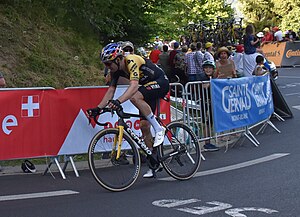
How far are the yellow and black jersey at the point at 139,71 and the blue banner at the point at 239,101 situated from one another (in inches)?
106

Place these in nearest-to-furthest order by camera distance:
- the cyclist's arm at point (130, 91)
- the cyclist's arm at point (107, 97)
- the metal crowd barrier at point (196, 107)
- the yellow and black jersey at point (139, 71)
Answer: the cyclist's arm at point (130, 91), the yellow and black jersey at point (139, 71), the cyclist's arm at point (107, 97), the metal crowd barrier at point (196, 107)

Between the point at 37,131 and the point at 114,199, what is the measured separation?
1965mm

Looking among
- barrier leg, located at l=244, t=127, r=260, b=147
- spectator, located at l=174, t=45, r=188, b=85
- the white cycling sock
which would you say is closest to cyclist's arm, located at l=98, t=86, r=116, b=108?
the white cycling sock

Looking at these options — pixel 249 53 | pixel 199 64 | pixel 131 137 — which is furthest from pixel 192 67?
pixel 131 137

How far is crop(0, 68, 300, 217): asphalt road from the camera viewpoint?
6.35m

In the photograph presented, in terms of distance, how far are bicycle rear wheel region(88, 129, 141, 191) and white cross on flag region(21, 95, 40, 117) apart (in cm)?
126

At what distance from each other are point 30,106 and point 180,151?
7.06 ft

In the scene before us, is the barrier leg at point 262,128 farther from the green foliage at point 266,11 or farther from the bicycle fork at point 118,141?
the green foliage at point 266,11

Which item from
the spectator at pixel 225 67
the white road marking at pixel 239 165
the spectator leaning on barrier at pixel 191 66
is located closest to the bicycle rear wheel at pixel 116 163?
the white road marking at pixel 239 165

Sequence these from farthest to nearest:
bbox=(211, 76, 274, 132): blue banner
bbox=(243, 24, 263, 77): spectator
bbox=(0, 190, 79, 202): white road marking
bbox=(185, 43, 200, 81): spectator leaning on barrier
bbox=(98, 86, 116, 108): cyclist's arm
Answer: bbox=(185, 43, 200, 81): spectator leaning on barrier < bbox=(243, 24, 263, 77): spectator < bbox=(211, 76, 274, 132): blue banner < bbox=(98, 86, 116, 108): cyclist's arm < bbox=(0, 190, 79, 202): white road marking

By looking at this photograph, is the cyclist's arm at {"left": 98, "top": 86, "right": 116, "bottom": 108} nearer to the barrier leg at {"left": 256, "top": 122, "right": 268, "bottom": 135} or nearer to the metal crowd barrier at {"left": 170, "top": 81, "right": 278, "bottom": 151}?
the metal crowd barrier at {"left": 170, "top": 81, "right": 278, "bottom": 151}

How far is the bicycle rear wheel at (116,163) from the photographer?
7.37m

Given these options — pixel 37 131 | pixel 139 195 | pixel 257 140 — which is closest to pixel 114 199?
pixel 139 195

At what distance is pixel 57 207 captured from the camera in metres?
6.58
